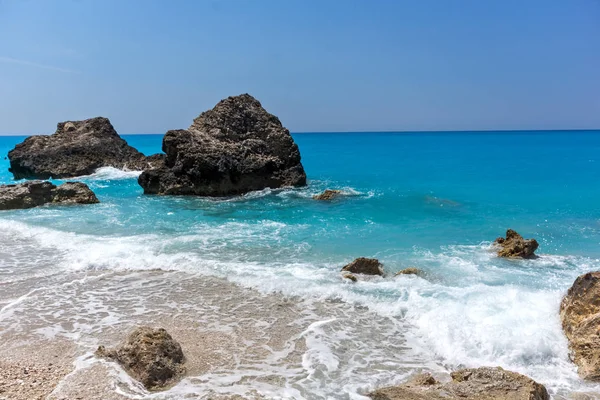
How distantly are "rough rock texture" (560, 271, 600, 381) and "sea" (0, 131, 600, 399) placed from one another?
21 cm

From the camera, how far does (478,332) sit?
805 cm

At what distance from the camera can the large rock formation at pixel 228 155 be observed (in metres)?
26.0

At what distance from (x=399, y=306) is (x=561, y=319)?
2.87 metres

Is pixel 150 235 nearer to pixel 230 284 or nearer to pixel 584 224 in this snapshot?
pixel 230 284

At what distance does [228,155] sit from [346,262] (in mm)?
15190

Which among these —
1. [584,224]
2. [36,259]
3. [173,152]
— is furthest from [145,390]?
[173,152]

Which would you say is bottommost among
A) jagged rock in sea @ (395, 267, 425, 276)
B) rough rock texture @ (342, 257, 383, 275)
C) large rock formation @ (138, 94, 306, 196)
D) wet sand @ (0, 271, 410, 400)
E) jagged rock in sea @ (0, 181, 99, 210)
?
wet sand @ (0, 271, 410, 400)

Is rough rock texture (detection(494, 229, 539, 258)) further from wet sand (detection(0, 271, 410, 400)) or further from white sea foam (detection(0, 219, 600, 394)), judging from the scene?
wet sand (detection(0, 271, 410, 400))

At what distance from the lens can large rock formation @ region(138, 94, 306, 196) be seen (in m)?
26.0

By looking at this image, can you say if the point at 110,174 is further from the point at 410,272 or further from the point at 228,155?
the point at 410,272

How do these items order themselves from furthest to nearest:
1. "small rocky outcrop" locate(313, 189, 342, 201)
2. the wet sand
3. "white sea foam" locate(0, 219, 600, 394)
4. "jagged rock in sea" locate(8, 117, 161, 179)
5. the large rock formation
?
"jagged rock in sea" locate(8, 117, 161, 179) → the large rock formation → "small rocky outcrop" locate(313, 189, 342, 201) → "white sea foam" locate(0, 219, 600, 394) → the wet sand

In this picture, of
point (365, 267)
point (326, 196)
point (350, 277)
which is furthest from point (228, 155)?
point (350, 277)

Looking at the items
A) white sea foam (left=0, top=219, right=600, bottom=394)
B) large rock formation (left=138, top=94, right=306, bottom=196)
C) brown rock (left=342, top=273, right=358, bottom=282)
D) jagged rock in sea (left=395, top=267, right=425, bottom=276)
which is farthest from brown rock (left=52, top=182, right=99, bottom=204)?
jagged rock in sea (left=395, top=267, right=425, bottom=276)

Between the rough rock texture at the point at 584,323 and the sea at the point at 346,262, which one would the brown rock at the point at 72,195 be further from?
the rough rock texture at the point at 584,323
